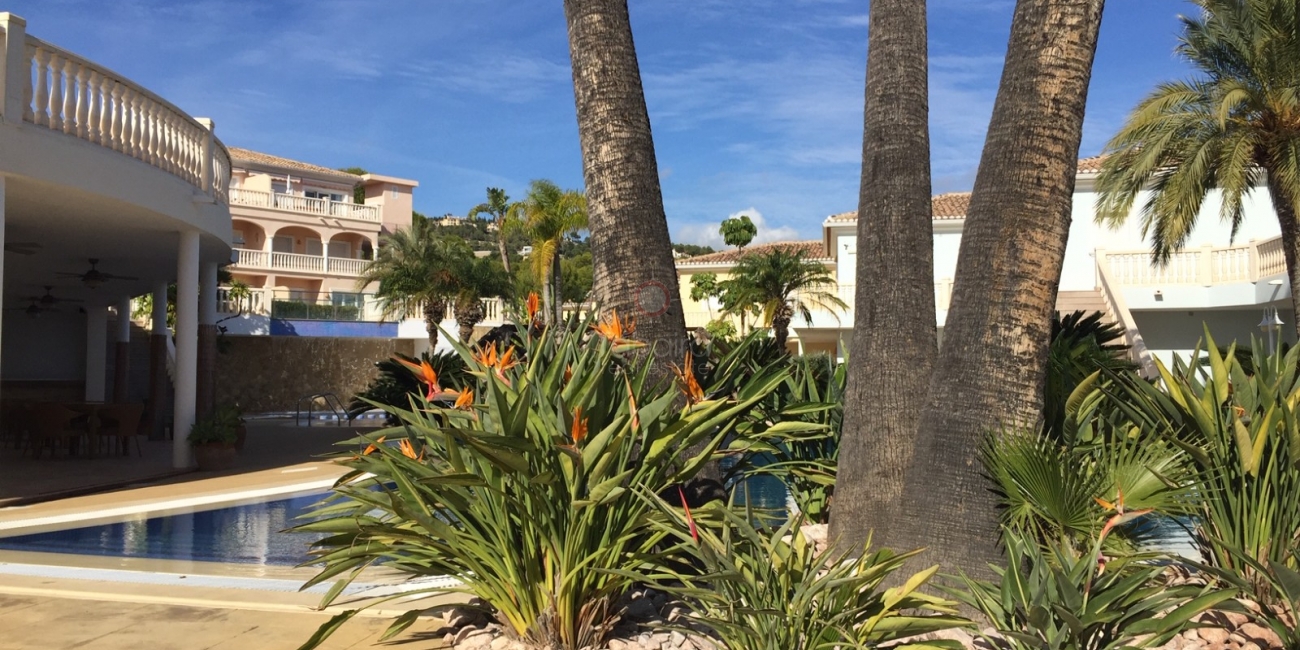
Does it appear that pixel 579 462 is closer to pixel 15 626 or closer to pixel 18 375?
pixel 15 626

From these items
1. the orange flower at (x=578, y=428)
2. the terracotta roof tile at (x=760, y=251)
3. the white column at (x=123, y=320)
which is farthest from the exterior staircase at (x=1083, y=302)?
the orange flower at (x=578, y=428)

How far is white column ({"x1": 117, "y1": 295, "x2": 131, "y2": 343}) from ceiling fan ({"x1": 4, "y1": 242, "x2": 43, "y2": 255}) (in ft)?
22.4

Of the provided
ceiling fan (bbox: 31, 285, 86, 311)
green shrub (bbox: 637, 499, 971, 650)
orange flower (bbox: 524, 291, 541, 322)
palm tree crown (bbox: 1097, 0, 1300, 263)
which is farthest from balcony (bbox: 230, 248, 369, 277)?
green shrub (bbox: 637, 499, 971, 650)

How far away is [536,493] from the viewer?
4289mm

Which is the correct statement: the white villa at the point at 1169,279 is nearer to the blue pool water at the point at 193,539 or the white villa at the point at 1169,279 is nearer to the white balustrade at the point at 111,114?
the white balustrade at the point at 111,114

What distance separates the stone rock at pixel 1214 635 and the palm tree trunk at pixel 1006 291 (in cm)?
99

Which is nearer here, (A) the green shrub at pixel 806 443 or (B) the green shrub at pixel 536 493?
(B) the green shrub at pixel 536 493

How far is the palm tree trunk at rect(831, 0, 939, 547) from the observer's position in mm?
5473

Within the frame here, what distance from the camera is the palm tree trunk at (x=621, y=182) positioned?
18.0 feet

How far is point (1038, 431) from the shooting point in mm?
4816

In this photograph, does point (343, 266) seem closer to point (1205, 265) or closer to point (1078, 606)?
point (1205, 265)

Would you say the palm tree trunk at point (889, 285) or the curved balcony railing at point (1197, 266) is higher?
the curved balcony railing at point (1197, 266)

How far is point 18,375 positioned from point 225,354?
9.90 metres

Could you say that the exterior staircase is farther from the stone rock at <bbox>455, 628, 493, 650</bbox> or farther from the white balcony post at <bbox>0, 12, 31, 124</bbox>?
the stone rock at <bbox>455, 628, 493, 650</bbox>
